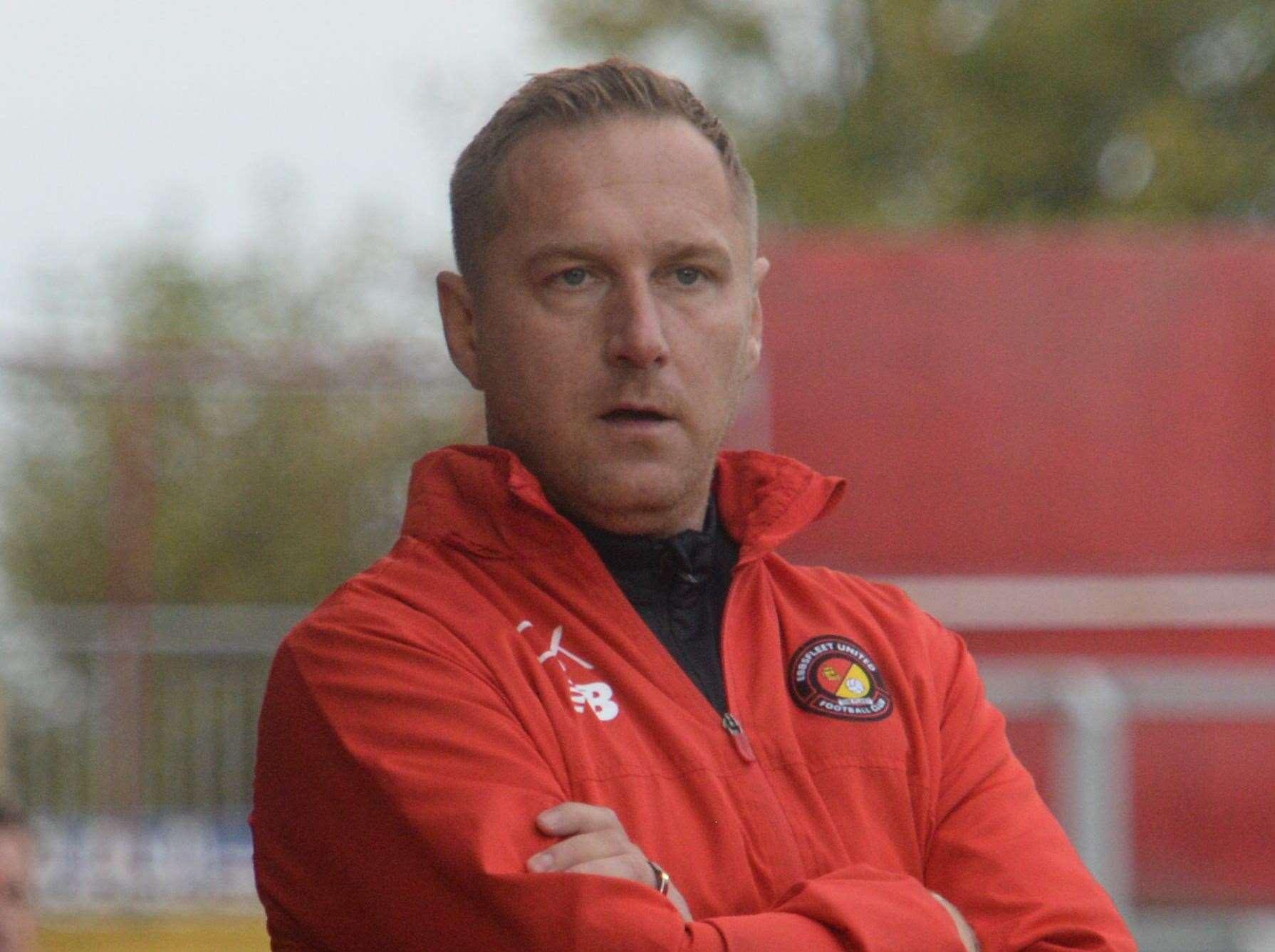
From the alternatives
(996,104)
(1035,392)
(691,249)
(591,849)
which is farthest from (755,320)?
(996,104)

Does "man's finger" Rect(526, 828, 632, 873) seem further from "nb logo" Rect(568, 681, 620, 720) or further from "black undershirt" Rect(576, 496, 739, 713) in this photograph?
"black undershirt" Rect(576, 496, 739, 713)

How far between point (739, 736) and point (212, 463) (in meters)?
9.65

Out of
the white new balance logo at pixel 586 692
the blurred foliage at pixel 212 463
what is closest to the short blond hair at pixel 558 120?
the white new balance logo at pixel 586 692

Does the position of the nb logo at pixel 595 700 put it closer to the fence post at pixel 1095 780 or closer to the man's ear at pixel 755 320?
the man's ear at pixel 755 320

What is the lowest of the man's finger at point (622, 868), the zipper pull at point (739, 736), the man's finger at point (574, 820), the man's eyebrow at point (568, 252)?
the man's finger at point (622, 868)

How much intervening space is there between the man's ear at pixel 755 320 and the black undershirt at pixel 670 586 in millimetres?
241

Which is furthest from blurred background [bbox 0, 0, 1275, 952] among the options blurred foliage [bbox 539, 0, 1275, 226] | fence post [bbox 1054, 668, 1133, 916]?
blurred foliage [bbox 539, 0, 1275, 226]

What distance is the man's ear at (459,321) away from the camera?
2432mm

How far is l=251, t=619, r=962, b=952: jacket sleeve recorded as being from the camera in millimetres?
2020

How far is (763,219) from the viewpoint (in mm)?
21266

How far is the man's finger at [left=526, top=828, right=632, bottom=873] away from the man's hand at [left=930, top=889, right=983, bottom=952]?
1.17ft

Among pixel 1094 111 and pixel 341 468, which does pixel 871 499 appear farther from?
pixel 1094 111

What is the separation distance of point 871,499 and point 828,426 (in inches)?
15.8

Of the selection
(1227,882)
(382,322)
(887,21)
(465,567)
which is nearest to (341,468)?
(1227,882)
